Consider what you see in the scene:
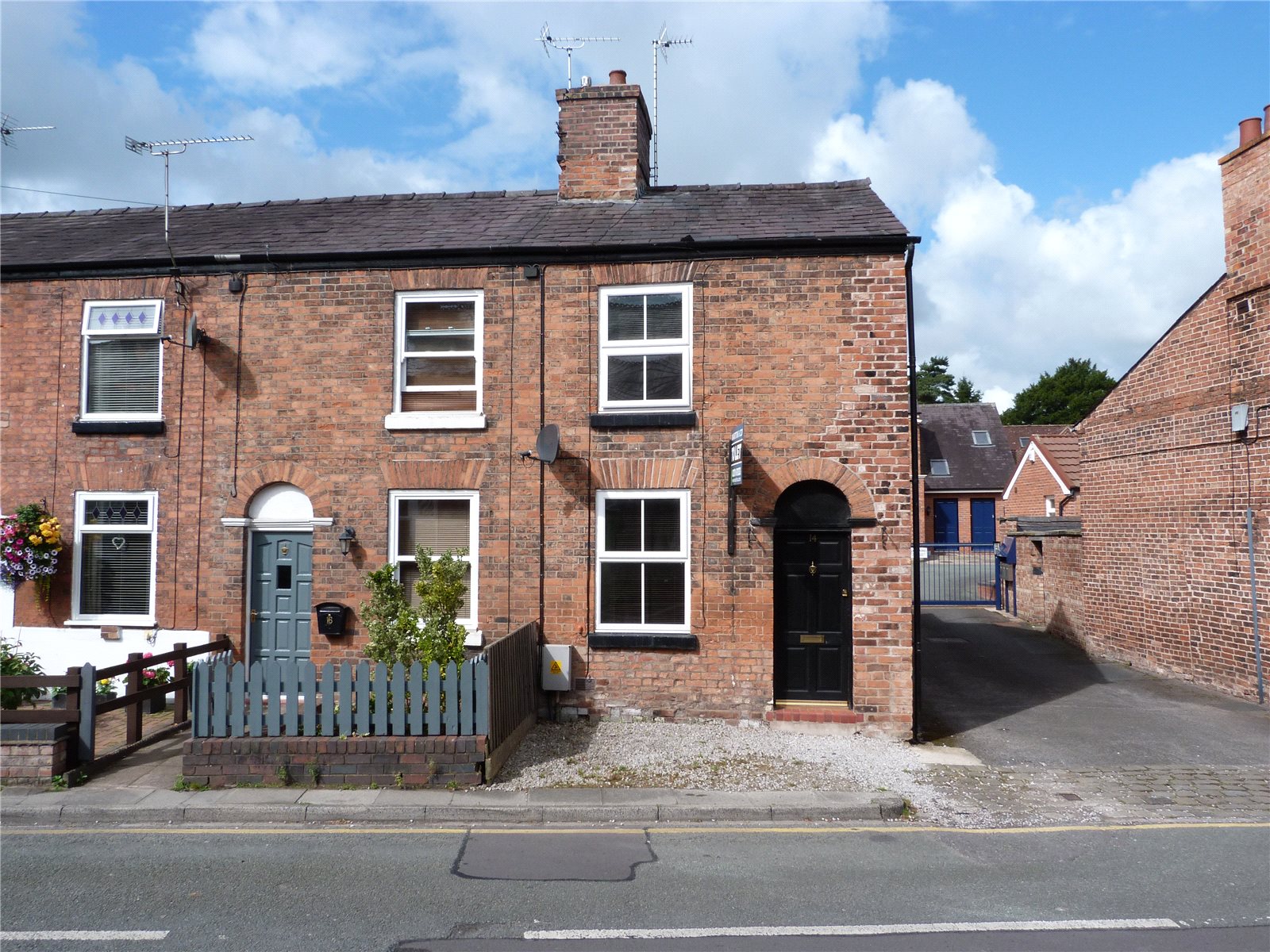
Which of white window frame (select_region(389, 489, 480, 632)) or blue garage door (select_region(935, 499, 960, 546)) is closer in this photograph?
white window frame (select_region(389, 489, 480, 632))

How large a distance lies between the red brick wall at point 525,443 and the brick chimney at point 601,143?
203 centimetres

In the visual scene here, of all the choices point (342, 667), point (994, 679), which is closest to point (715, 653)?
point (342, 667)

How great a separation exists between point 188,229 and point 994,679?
1394 centimetres

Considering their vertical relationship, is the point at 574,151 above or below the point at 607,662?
above

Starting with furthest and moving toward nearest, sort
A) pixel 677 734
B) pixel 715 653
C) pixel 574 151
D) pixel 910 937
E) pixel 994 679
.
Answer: pixel 994 679 < pixel 574 151 < pixel 715 653 < pixel 677 734 < pixel 910 937

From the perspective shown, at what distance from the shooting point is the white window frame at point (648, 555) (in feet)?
32.8

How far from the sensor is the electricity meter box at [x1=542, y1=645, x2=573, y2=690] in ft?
32.4

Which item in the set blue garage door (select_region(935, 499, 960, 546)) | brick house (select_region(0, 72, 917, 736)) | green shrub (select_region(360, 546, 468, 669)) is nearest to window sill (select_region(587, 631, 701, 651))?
brick house (select_region(0, 72, 917, 736))

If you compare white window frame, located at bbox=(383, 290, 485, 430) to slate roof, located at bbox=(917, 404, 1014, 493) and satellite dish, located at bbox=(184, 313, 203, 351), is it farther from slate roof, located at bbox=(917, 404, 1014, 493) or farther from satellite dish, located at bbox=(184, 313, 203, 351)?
slate roof, located at bbox=(917, 404, 1014, 493)

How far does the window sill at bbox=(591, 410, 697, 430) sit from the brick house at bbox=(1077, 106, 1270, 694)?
809cm

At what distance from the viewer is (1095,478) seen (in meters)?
15.7

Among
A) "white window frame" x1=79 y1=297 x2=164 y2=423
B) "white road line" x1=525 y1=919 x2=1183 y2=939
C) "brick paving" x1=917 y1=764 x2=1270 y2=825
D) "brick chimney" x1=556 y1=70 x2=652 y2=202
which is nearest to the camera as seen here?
"white road line" x1=525 y1=919 x2=1183 y2=939

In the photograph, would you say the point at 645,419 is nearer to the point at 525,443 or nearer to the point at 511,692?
the point at 525,443

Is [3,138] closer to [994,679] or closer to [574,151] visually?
[574,151]
